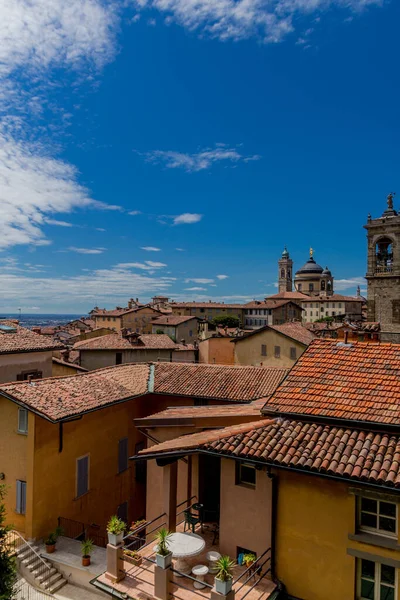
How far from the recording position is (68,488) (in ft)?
51.8

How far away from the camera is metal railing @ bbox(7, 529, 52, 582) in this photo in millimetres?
13734

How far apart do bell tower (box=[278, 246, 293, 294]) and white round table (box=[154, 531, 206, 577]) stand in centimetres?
17313

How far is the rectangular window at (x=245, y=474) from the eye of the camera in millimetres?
10109

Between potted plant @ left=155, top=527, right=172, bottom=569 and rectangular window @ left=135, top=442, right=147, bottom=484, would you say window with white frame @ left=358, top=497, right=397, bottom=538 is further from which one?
rectangular window @ left=135, top=442, right=147, bottom=484

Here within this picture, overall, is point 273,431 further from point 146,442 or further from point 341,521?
point 146,442

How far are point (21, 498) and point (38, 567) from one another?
8.02 feet

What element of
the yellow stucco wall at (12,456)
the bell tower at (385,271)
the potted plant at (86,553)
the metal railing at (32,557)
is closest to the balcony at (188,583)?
the potted plant at (86,553)

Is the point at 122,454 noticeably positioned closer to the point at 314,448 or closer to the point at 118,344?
the point at 314,448

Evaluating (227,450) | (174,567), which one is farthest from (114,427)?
(227,450)

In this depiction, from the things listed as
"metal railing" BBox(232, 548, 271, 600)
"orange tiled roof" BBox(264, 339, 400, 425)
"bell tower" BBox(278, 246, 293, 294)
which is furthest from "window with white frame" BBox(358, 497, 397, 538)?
"bell tower" BBox(278, 246, 293, 294)

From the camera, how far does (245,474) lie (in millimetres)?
10266

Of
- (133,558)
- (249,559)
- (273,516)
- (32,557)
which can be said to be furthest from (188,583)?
(32,557)

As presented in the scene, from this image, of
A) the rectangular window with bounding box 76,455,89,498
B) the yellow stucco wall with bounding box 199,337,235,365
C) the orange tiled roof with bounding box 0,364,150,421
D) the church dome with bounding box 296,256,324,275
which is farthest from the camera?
the church dome with bounding box 296,256,324,275

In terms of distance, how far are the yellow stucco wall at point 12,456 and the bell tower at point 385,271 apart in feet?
66.7
